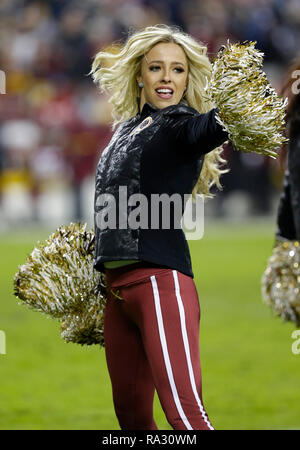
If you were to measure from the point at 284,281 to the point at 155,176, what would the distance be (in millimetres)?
1100

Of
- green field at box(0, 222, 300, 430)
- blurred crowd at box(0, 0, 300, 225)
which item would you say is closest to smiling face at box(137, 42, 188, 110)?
green field at box(0, 222, 300, 430)

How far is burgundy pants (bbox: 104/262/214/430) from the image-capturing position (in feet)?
9.08

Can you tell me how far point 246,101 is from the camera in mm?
2686

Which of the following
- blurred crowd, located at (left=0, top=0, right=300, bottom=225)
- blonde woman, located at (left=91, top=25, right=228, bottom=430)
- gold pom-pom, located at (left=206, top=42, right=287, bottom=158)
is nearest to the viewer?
gold pom-pom, located at (left=206, top=42, right=287, bottom=158)

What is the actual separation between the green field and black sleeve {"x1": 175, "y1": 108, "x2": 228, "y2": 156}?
6.16ft

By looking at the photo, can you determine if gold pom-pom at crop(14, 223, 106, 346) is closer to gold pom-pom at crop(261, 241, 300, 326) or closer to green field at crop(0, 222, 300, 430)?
gold pom-pom at crop(261, 241, 300, 326)

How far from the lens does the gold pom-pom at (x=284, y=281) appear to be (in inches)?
147

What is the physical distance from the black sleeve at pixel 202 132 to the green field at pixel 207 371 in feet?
6.16

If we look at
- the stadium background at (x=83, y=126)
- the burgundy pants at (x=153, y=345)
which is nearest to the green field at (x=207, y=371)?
the stadium background at (x=83, y=126)

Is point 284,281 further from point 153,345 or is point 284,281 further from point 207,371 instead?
point 207,371

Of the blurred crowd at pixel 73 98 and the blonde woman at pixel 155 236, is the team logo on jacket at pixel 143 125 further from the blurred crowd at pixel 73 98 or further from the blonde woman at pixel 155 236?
the blurred crowd at pixel 73 98

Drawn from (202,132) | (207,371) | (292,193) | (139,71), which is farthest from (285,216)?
(207,371)

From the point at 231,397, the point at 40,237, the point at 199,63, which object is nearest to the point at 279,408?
the point at 231,397
